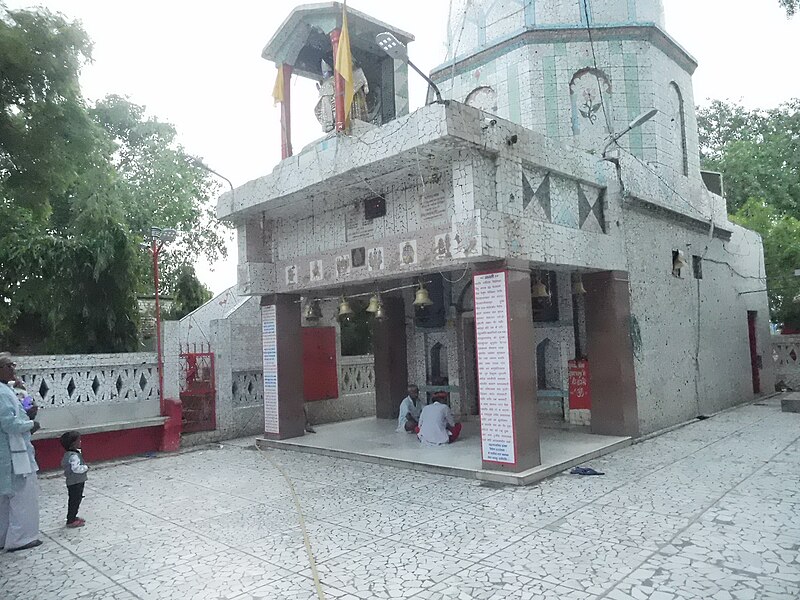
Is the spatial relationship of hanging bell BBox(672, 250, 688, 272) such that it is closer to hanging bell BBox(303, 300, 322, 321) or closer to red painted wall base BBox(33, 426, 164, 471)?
hanging bell BBox(303, 300, 322, 321)

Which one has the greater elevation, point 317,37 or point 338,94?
point 317,37

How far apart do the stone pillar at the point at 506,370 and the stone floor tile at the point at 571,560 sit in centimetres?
209

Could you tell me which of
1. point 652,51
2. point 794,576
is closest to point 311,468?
point 794,576

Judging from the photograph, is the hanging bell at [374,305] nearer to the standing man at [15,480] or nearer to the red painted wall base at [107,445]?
the red painted wall base at [107,445]

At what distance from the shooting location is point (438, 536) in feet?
17.9

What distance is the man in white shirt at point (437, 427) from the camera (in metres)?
9.77

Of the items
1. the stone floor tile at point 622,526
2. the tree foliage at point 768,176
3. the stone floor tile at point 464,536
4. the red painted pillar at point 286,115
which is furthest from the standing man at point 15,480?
the tree foliage at point 768,176

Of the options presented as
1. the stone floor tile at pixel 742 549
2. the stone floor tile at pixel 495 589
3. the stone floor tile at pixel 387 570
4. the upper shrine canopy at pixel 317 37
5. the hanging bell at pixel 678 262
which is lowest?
the stone floor tile at pixel 387 570

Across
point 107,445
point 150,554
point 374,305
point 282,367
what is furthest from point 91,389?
point 150,554

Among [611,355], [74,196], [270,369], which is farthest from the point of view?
[74,196]

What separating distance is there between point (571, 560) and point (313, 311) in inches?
315

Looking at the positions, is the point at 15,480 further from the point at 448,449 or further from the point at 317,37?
the point at 317,37

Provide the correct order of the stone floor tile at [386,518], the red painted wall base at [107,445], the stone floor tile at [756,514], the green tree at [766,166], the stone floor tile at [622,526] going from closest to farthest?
1. the stone floor tile at [622,526]
2. the stone floor tile at [756,514]
3. the stone floor tile at [386,518]
4. the red painted wall base at [107,445]
5. the green tree at [766,166]

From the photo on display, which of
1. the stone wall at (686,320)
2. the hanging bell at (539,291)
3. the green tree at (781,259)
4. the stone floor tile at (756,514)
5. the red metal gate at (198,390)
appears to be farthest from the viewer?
the green tree at (781,259)
